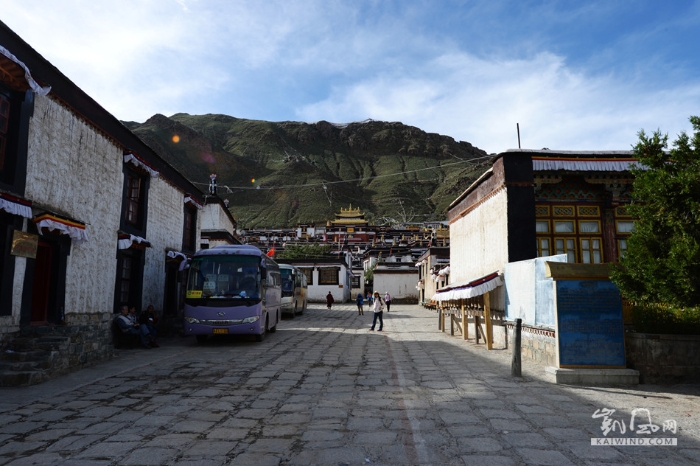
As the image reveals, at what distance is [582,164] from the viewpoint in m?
13.6

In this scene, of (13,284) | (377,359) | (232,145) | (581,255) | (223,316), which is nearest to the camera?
(13,284)

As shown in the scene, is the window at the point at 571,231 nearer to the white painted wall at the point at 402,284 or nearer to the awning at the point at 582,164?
the awning at the point at 582,164

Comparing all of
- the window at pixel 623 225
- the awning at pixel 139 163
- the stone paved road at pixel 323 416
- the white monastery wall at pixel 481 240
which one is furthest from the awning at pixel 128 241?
the window at pixel 623 225

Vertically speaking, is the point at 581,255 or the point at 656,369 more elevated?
the point at 581,255

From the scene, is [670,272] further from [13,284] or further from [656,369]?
[13,284]

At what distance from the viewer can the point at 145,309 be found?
13977 millimetres

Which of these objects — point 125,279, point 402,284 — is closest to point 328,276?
point 402,284

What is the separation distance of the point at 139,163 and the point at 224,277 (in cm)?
405

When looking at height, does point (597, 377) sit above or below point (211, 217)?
below

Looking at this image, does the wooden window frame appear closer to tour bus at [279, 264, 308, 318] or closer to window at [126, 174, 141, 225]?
window at [126, 174, 141, 225]

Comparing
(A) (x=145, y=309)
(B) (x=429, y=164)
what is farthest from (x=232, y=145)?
(A) (x=145, y=309)

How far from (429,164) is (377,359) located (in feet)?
506

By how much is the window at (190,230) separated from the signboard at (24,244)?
9.33 meters

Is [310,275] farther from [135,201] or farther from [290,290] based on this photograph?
[135,201]
